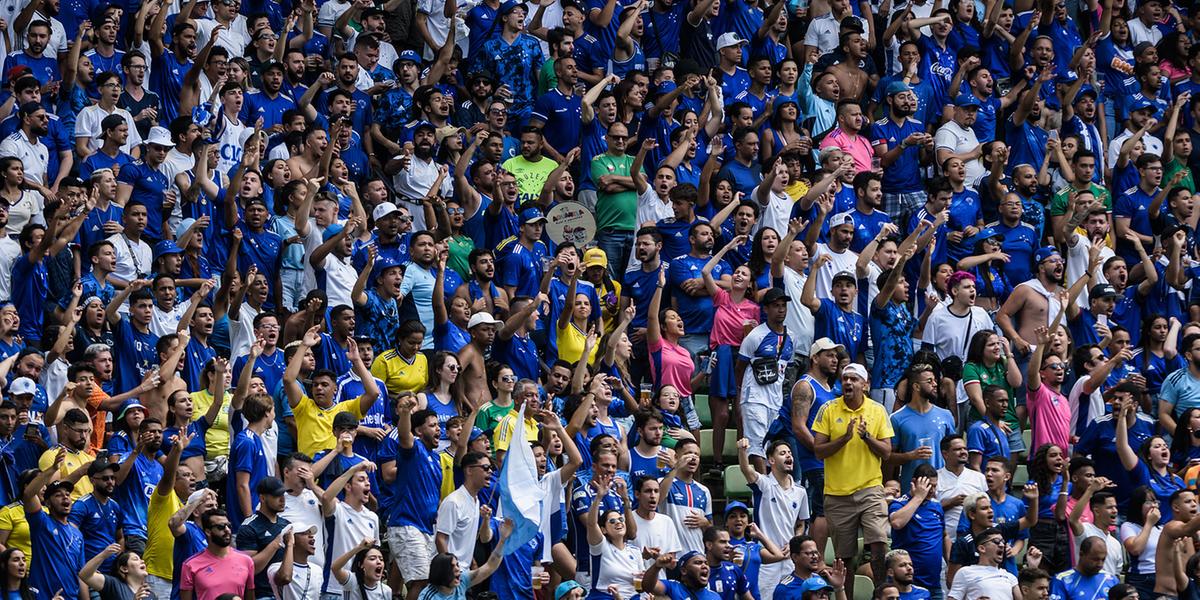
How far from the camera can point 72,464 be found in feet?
49.9

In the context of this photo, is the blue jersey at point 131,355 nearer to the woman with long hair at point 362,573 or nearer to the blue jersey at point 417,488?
the blue jersey at point 417,488

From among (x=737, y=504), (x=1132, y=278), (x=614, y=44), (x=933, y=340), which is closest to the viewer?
(x=737, y=504)

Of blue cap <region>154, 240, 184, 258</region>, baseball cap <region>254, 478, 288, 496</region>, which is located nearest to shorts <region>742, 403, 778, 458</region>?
baseball cap <region>254, 478, 288, 496</region>

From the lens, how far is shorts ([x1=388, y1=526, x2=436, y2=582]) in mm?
15023

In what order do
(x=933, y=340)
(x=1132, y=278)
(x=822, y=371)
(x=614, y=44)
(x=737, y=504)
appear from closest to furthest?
1. (x=737, y=504)
2. (x=822, y=371)
3. (x=933, y=340)
4. (x=1132, y=278)
5. (x=614, y=44)

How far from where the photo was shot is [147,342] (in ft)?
54.7

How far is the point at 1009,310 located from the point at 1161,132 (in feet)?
15.4

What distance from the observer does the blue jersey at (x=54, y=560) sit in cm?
1456

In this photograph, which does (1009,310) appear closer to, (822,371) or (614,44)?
(822,371)

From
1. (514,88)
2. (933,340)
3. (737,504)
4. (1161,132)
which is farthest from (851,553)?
(1161,132)

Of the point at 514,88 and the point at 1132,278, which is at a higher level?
the point at 514,88

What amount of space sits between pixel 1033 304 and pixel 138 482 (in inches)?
294

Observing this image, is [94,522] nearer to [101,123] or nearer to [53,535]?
[53,535]

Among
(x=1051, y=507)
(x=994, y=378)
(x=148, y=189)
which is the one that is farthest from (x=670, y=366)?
(x=148, y=189)
